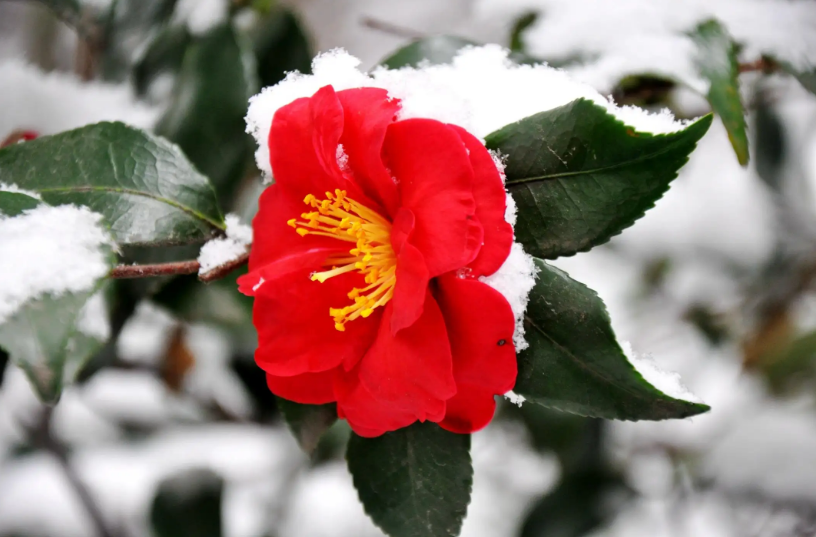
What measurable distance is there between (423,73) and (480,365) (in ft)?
0.76

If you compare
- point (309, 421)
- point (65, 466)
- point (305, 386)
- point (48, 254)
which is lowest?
point (65, 466)

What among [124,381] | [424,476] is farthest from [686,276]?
[124,381]

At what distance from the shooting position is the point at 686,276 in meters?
1.33

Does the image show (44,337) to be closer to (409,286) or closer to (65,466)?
(409,286)

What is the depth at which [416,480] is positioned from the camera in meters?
0.49

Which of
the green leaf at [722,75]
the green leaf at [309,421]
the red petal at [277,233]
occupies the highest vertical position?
the green leaf at [722,75]

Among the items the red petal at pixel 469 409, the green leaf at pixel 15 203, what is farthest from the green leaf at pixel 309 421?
the green leaf at pixel 15 203

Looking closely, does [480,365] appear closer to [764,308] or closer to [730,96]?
[730,96]

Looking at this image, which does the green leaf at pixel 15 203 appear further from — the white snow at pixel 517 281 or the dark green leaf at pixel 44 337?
the white snow at pixel 517 281

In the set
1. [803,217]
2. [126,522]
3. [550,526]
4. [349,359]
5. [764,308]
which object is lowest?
[126,522]

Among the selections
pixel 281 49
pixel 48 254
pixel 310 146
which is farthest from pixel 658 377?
pixel 281 49

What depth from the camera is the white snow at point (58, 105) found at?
2.63ft

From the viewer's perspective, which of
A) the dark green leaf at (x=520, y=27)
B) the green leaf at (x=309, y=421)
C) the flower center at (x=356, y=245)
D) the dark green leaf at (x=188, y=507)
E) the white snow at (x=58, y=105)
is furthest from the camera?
the dark green leaf at (x=188, y=507)

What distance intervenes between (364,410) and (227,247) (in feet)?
0.62
